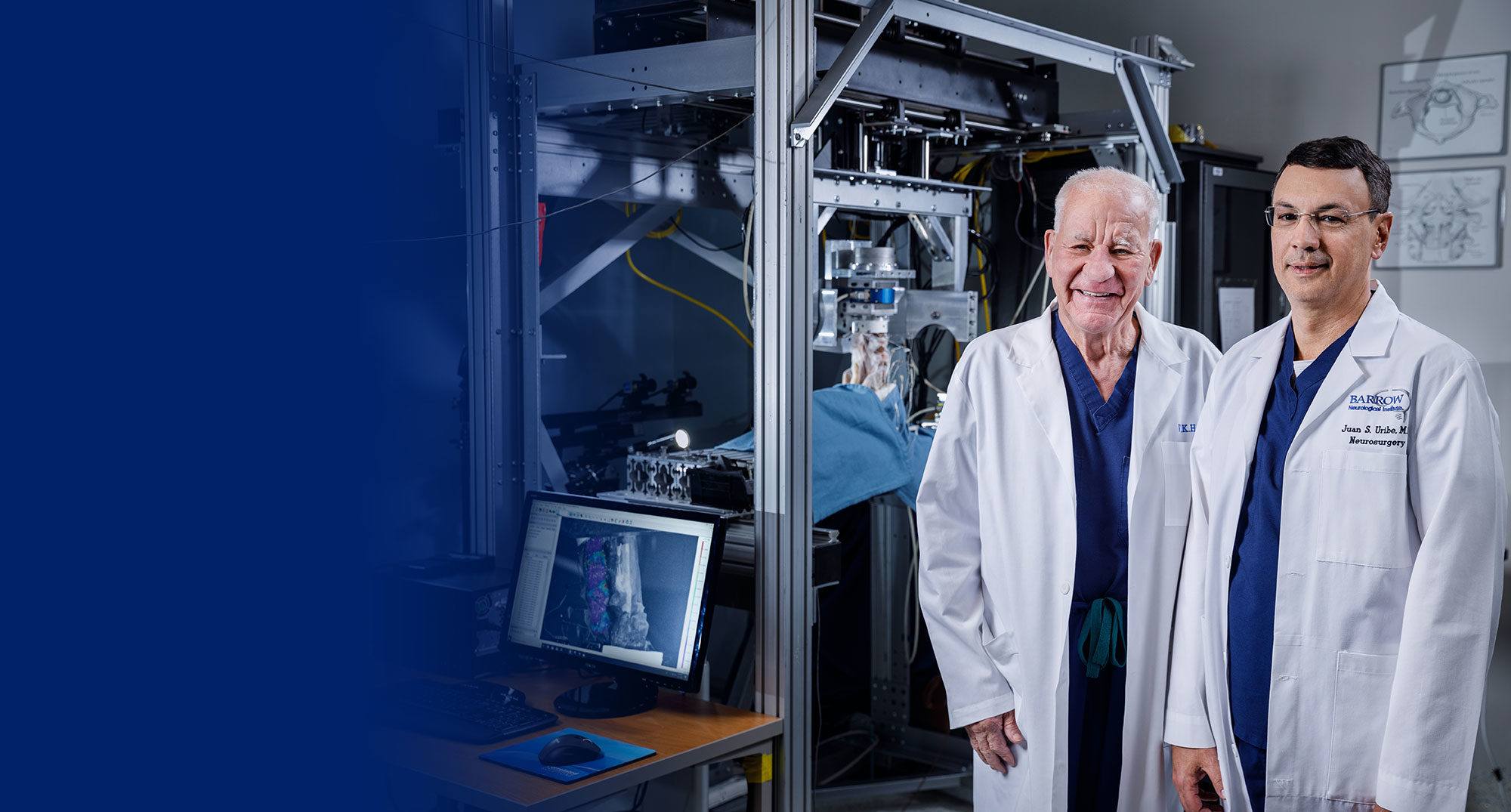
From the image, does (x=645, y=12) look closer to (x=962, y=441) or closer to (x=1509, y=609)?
(x=962, y=441)

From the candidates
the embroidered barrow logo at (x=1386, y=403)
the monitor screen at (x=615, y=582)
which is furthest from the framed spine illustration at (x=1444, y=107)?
the monitor screen at (x=615, y=582)

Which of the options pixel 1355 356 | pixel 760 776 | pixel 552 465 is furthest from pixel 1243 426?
pixel 552 465

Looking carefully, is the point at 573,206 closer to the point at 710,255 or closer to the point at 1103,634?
the point at 1103,634

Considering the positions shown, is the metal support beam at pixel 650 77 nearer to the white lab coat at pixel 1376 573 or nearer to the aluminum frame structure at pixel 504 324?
the aluminum frame structure at pixel 504 324

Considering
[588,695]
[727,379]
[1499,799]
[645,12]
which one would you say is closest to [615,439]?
[727,379]

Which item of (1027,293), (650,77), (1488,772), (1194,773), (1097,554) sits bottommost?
(1488,772)

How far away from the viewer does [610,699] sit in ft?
5.49

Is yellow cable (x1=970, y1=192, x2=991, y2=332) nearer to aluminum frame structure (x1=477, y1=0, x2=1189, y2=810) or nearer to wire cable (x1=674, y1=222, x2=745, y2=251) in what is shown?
aluminum frame structure (x1=477, y1=0, x2=1189, y2=810)

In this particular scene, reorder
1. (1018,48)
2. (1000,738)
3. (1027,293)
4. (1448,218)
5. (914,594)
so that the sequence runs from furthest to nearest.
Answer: (1027,293) → (1448,218) → (914,594) → (1018,48) → (1000,738)

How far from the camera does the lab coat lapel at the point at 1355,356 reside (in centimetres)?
137

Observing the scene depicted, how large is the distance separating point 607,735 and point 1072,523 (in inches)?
25.8

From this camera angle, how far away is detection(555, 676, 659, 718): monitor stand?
1.65m

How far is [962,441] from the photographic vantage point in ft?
5.45

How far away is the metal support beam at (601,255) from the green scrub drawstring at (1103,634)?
1442mm
